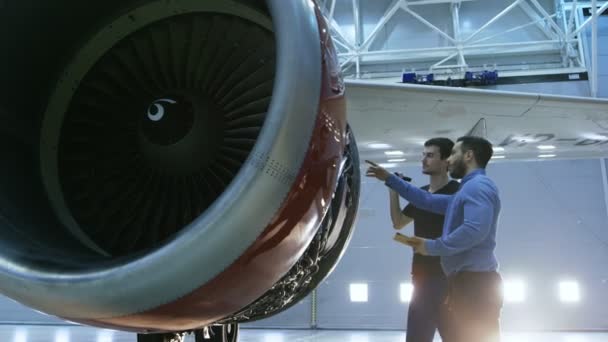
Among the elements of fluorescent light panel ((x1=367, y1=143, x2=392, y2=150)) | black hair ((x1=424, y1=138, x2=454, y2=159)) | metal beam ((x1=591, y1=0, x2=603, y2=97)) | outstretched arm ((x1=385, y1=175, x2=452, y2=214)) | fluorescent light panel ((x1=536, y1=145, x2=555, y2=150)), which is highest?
metal beam ((x1=591, y1=0, x2=603, y2=97))

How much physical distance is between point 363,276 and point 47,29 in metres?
9.02

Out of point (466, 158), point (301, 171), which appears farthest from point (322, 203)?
point (466, 158)

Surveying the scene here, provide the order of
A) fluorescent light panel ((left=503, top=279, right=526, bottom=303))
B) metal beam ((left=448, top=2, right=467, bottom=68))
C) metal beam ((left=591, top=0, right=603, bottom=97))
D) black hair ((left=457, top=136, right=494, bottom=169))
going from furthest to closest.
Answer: metal beam ((left=448, top=2, right=467, bottom=68)) < fluorescent light panel ((left=503, top=279, right=526, bottom=303)) < metal beam ((left=591, top=0, right=603, bottom=97)) < black hair ((left=457, top=136, right=494, bottom=169))

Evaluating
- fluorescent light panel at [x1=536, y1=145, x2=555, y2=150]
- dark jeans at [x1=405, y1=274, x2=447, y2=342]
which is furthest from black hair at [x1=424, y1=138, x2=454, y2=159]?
fluorescent light panel at [x1=536, y1=145, x2=555, y2=150]

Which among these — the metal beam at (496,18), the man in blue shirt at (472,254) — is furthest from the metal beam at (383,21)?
the man in blue shirt at (472,254)

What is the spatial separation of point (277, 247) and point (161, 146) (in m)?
0.76

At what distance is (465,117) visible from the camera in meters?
3.46

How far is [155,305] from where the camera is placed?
120cm

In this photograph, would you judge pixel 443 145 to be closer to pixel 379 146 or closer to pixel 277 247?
pixel 379 146

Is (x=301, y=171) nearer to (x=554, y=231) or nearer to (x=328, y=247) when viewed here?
(x=328, y=247)

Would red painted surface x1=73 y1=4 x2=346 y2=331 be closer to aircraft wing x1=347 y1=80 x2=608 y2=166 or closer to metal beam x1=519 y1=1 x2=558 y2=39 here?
aircraft wing x1=347 y1=80 x2=608 y2=166

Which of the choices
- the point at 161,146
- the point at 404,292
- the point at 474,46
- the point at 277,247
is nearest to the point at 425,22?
the point at 474,46

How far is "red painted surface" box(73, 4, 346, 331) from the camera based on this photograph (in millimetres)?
1219

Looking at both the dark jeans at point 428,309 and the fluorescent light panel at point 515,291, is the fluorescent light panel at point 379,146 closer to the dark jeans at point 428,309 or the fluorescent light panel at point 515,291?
the dark jeans at point 428,309
